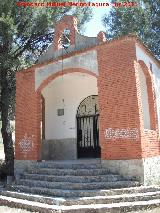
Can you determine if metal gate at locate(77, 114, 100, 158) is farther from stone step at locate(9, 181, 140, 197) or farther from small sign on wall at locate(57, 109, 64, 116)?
stone step at locate(9, 181, 140, 197)

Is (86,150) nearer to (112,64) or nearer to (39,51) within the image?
(112,64)

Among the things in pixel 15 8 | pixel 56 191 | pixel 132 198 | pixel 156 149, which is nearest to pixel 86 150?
pixel 156 149

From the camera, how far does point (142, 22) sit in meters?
20.8

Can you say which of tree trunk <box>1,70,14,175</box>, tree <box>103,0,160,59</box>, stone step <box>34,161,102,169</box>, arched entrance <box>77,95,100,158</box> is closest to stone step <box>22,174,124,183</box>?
stone step <box>34,161,102,169</box>

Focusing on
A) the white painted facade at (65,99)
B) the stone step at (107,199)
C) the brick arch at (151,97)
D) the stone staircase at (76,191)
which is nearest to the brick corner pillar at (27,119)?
the stone staircase at (76,191)

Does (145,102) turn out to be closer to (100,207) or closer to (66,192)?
(66,192)

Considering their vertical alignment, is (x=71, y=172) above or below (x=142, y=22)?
below

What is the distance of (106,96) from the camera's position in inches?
434

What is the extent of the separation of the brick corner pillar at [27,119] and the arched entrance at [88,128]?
250cm

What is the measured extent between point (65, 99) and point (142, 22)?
30.5ft

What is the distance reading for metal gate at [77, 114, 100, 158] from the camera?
14.5 m

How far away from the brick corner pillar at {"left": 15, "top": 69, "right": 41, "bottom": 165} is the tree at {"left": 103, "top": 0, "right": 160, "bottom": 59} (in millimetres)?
9666

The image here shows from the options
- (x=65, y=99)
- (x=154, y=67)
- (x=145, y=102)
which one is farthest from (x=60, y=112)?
(x=154, y=67)

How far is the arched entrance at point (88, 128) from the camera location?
47.5 feet
